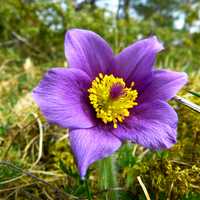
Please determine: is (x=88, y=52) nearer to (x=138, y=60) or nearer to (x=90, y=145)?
(x=138, y=60)

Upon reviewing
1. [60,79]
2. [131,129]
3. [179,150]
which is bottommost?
[179,150]

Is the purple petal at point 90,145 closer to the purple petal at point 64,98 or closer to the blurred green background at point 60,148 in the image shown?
the purple petal at point 64,98

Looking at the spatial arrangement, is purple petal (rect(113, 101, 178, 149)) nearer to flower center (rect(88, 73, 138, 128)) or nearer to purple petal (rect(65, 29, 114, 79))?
flower center (rect(88, 73, 138, 128))

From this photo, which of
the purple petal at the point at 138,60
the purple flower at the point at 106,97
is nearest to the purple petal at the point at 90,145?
the purple flower at the point at 106,97

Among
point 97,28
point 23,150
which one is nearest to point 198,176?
point 23,150

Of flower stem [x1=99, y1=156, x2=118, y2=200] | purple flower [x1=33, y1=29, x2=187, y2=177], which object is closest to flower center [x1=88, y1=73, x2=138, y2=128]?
purple flower [x1=33, y1=29, x2=187, y2=177]

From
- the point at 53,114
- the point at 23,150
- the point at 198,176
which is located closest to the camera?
the point at 53,114

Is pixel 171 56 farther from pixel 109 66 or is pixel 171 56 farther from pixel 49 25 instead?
pixel 109 66
